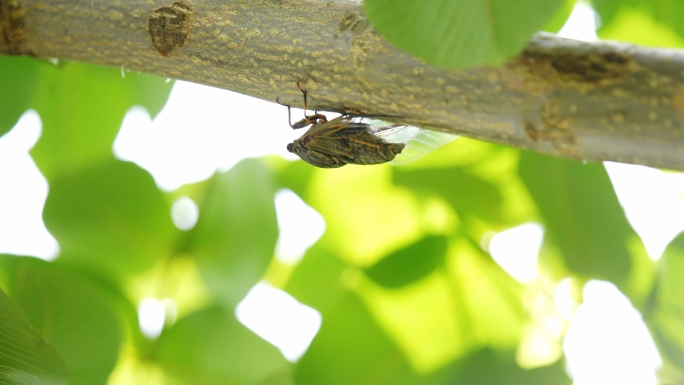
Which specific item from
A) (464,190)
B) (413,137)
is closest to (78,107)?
(413,137)

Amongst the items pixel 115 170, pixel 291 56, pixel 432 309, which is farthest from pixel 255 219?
pixel 291 56

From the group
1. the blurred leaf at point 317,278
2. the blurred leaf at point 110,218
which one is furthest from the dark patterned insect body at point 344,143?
the blurred leaf at point 110,218

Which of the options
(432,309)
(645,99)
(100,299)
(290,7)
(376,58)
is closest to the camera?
(645,99)

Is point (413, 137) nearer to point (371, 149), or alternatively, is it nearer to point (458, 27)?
point (371, 149)

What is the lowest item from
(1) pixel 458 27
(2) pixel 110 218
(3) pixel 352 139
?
(2) pixel 110 218

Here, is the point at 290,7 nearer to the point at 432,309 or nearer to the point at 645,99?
the point at 645,99
